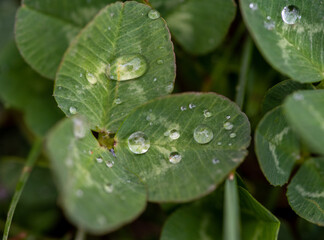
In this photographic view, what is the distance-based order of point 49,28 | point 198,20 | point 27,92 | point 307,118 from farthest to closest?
point 27,92
point 198,20
point 49,28
point 307,118

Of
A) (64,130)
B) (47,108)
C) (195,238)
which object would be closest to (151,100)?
(64,130)

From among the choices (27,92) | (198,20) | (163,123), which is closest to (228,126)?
(163,123)

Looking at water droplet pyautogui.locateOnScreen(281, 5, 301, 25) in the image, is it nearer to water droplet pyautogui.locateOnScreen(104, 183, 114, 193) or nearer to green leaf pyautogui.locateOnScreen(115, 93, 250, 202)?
green leaf pyautogui.locateOnScreen(115, 93, 250, 202)

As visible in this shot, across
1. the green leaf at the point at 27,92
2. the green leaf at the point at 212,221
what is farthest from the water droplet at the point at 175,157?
the green leaf at the point at 27,92

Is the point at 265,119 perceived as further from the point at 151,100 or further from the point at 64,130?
the point at 64,130

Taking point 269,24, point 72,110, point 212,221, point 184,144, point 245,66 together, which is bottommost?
point 212,221

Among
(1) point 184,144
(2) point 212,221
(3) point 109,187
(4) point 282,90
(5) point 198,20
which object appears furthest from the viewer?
(5) point 198,20

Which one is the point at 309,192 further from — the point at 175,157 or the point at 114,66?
the point at 114,66
